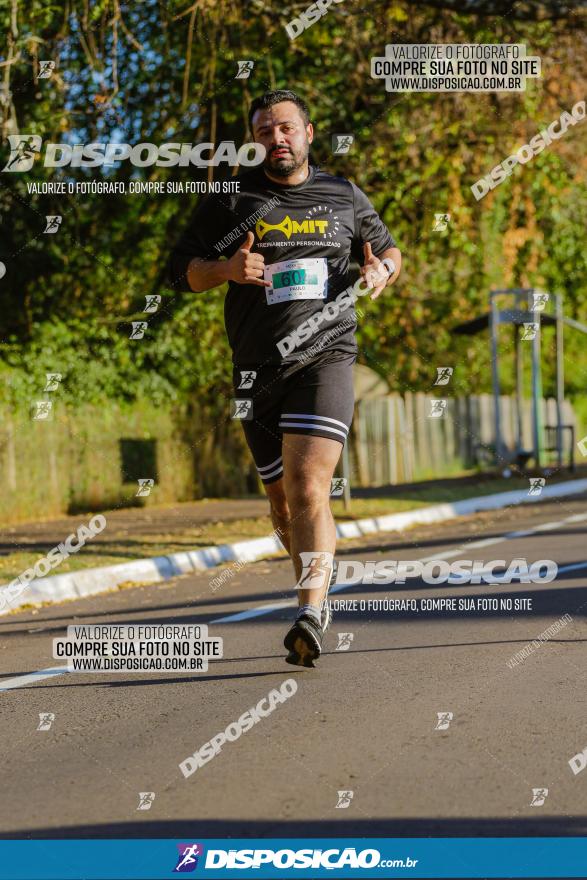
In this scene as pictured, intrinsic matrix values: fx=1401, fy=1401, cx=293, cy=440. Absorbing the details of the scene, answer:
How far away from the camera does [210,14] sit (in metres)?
13.0

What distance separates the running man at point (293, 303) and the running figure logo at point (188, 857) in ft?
6.91

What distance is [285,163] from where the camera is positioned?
228 inches

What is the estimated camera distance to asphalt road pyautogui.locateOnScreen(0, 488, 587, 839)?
371cm

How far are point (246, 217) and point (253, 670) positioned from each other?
74.8 inches

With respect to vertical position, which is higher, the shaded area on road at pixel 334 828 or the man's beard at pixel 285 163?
the man's beard at pixel 285 163

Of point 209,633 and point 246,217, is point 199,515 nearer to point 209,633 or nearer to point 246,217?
point 209,633

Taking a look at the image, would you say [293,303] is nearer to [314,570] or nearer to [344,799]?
[314,570]

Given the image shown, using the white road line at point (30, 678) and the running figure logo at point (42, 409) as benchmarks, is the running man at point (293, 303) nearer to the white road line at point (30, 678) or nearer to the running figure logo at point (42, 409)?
the white road line at point (30, 678)

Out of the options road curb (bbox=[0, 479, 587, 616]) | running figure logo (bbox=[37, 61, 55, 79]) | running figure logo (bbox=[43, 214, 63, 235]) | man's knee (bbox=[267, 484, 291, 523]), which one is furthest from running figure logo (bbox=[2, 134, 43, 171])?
man's knee (bbox=[267, 484, 291, 523])

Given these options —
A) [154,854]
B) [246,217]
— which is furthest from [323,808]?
[246,217]

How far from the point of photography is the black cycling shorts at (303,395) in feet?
18.9

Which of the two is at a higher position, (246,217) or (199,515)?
(246,217)

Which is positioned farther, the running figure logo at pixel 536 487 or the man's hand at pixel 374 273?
the running figure logo at pixel 536 487

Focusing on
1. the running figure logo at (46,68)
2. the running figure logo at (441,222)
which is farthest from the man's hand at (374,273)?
the running figure logo at (441,222)
